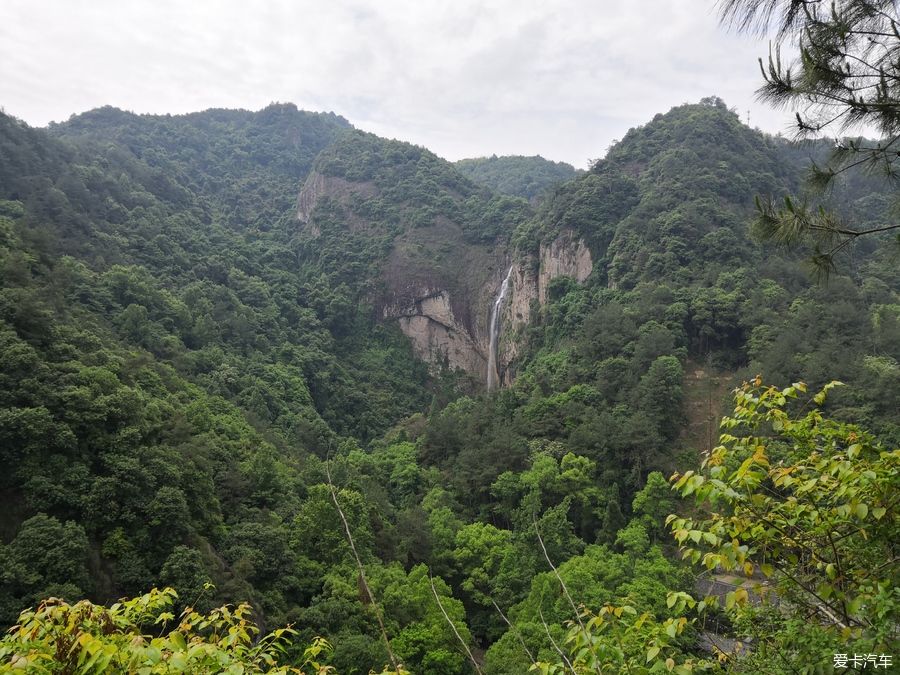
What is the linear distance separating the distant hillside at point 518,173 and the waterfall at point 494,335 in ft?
128

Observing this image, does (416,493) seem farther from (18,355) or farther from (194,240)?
(194,240)

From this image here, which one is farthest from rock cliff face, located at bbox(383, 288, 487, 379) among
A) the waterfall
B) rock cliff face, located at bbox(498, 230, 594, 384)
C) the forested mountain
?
rock cliff face, located at bbox(498, 230, 594, 384)

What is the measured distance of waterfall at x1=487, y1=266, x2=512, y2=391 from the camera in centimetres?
4825

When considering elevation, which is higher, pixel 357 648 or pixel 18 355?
pixel 18 355

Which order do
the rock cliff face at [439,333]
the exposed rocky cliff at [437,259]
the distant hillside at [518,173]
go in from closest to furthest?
the exposed rocky cliff at [437,259] < the rock cliff face at [439,333] < the distant hillside at [518,173]

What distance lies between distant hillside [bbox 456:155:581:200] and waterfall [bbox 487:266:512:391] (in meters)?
38.9

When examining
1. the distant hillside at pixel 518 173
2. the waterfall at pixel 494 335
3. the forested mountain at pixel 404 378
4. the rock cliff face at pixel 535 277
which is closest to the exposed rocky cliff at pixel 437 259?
the rock cliff face at pixel 535 277

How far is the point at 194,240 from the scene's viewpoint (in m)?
46.1

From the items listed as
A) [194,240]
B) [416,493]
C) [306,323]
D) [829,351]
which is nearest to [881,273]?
[829,351]

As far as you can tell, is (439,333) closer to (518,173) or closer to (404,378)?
(404,378)

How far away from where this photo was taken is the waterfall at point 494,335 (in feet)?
158

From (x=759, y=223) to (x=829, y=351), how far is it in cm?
2100

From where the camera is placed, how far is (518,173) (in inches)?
3684

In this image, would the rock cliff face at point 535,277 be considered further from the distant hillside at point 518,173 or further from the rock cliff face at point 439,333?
the distant hillside at point 518,173
